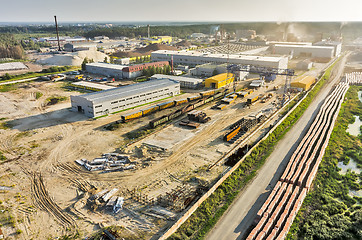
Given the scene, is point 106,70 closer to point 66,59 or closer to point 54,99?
point 54,99

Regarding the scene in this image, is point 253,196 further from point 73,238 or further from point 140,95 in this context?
point 140,95

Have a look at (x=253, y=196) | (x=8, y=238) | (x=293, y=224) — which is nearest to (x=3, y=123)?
(x=8, y=238)

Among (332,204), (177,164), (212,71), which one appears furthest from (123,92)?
(332,204)

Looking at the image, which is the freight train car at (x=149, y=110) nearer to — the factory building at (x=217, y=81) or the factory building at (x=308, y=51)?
the factory building at (x=217, y=81)

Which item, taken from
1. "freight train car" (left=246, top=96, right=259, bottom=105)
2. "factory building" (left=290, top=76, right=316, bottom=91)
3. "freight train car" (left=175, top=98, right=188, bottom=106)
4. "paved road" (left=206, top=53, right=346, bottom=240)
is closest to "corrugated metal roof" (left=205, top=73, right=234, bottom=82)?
"freight train car" (left=246, top=96, right=259, bottom=105)

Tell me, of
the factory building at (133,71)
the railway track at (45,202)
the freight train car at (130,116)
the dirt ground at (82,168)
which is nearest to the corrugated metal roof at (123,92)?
the dirt ground at (82,168)
